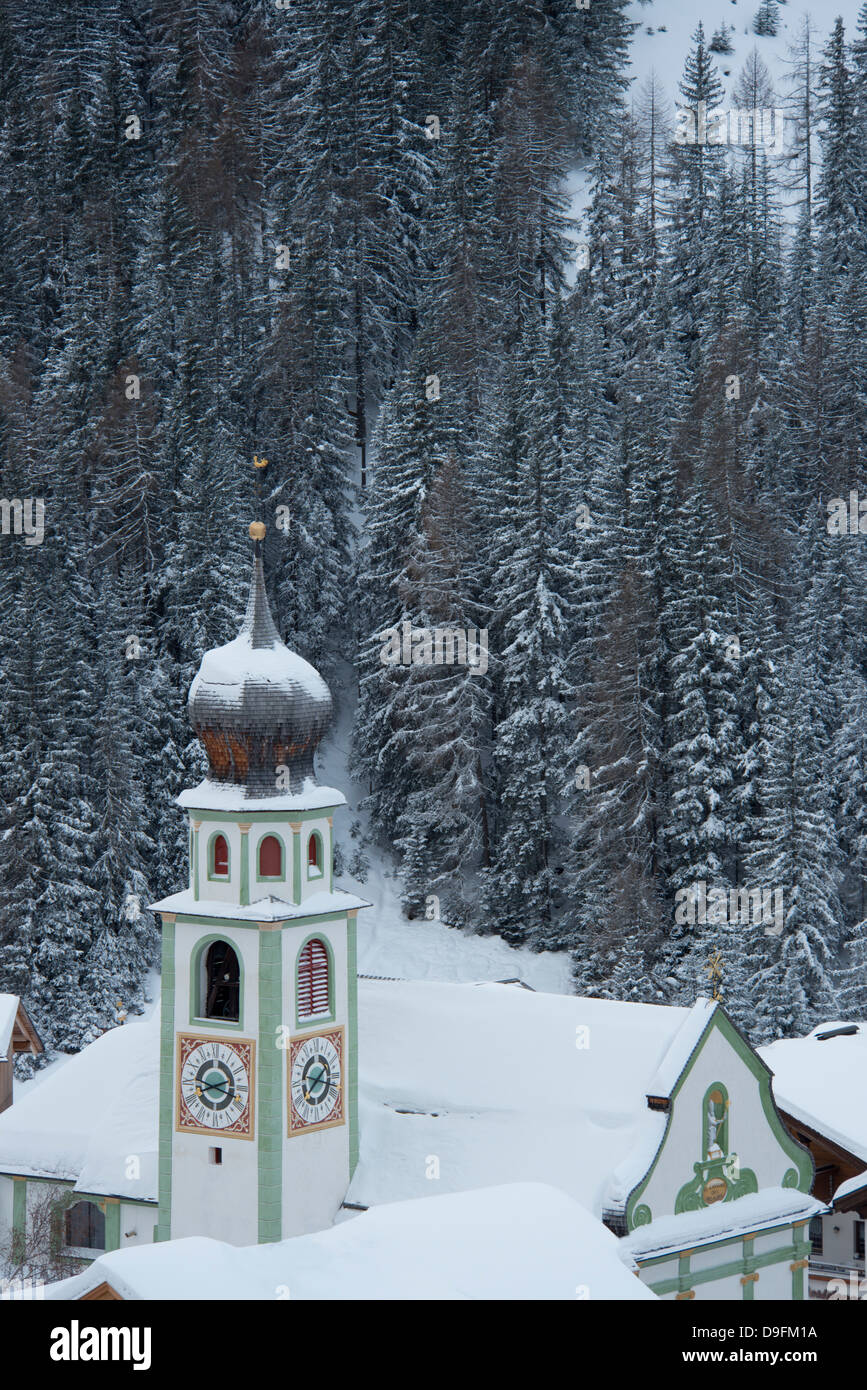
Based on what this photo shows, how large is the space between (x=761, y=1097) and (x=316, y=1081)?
7786 mm

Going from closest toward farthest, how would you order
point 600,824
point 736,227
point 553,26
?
1. point 600,824
2. point 736,227
3. point 553,26

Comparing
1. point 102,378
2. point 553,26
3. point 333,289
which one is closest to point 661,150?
point 553,26

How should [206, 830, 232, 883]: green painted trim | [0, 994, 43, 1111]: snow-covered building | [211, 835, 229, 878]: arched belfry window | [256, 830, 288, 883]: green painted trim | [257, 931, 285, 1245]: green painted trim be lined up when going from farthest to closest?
[0, 994, 43, 1111]: snow-covered building, [211, 835, 229, 878]: arched belfry window, [206, 830, 232, 883]: green painted trim, [256, 830, 288, 883]: green painted trim, [257, 931, 285, 1245]: green painted trim

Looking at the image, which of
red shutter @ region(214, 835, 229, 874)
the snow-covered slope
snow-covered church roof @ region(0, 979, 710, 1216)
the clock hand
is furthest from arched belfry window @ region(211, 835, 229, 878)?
the snow-covered slope

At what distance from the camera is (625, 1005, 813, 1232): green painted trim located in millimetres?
30250

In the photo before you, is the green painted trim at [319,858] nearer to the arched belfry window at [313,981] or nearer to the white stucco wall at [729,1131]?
the arched belfry window at [313,981]

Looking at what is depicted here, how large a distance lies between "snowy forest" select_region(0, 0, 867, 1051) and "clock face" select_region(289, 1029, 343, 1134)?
22.8 m

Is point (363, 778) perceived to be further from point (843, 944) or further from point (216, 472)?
point (843, 944)

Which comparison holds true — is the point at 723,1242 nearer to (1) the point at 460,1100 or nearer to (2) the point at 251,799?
(1) the point at 460,1100

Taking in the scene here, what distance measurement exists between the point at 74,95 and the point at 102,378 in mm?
27381

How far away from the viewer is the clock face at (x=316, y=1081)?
31.1 meters

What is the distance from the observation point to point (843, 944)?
57438 millimetres

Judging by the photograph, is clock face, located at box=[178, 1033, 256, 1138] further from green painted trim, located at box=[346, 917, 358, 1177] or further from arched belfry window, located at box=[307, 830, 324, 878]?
arched belfry window, located at box=[307, 830, 324, 878]

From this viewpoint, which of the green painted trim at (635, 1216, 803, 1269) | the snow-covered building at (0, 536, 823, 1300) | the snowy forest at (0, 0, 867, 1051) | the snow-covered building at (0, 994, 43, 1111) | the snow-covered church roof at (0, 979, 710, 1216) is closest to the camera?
the green painted trim at (635, 1216, 803, 1269)
